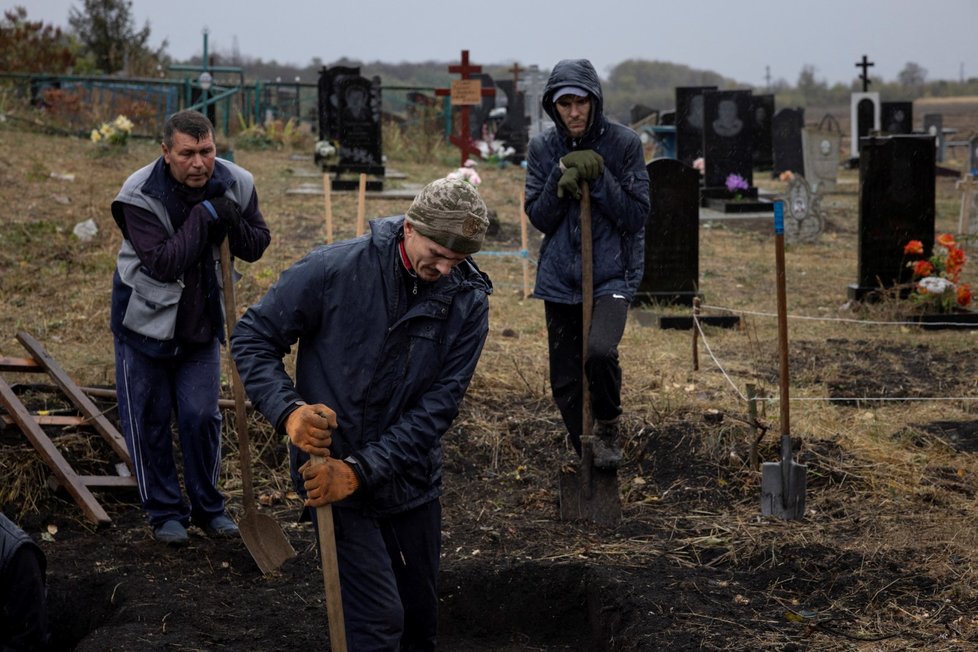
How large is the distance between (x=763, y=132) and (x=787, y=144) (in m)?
0.51

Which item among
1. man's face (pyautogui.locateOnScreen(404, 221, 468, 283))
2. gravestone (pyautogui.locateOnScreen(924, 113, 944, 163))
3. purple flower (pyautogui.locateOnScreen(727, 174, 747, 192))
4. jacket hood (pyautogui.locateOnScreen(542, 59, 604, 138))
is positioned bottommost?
man's face (pyautogui.locateOnScreen(404, 221, 468, 283))

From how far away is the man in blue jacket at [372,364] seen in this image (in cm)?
322

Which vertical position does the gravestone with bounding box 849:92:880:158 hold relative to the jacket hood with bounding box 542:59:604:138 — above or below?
above

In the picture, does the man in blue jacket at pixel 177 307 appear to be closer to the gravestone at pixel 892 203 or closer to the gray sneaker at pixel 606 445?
the gray sneaker at pixel 606 445

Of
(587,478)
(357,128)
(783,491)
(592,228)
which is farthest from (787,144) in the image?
(587,478)

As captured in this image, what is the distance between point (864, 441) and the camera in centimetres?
619

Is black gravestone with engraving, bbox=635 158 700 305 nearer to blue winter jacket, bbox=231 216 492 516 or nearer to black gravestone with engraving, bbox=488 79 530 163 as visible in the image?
blue winter jacket, bbox=231 216 492 516

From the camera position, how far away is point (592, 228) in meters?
5.29

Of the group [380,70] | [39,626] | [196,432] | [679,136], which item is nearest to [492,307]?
[196,432]

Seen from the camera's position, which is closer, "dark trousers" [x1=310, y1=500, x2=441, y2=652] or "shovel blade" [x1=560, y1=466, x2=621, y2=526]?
"dark trousers" [x1=310, y1=500, x2=441, y2=652]

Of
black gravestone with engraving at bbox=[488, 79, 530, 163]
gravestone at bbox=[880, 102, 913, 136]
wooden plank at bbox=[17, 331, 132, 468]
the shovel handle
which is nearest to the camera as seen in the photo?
the shovel handle

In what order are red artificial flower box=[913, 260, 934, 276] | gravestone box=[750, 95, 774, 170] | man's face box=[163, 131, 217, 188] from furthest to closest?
gravestone box=[750, 95, 774, 170] → red artificial flower box=[913, 260, 934, 276] → man's face box=[163, 131, 217, 188]

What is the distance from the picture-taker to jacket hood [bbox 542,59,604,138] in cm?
514

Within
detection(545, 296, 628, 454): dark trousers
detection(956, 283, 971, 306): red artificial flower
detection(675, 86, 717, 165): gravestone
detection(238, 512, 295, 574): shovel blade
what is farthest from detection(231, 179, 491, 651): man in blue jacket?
detection(675, 86, 717, 165): gravestone
